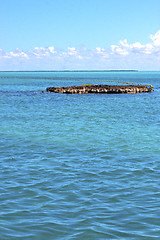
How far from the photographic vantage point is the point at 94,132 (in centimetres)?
2906

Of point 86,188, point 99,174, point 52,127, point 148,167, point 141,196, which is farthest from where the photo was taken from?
point 52,127

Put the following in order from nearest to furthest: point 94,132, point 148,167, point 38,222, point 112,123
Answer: point 38,222 → point 148,167 → point 94,132 → point 112,123

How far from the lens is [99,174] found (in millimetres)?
16703

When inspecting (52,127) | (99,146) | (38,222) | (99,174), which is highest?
(52,127)

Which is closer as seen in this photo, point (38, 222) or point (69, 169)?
point (38, 222)

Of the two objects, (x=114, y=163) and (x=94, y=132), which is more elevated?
(x=94, y=132)

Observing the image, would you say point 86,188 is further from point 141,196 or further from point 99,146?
point 99,146

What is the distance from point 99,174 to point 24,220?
20.2 ft

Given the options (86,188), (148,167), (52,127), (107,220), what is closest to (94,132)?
(52,127)

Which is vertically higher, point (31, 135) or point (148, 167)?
point (31, 135)

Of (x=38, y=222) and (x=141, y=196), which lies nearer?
(x=38, y=222)

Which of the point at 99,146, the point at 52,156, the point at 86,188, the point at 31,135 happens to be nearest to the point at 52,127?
the point at 31,135

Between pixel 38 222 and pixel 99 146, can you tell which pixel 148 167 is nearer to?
pixel 99 146

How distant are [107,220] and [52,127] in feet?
68.7
